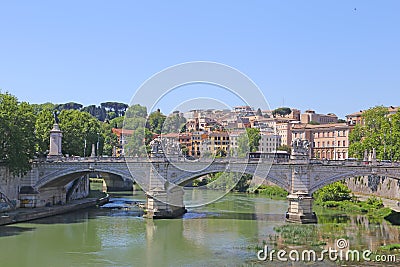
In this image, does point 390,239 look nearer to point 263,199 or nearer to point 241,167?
point 241,167

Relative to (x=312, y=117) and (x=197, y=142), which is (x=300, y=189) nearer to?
(x=197, y=142)

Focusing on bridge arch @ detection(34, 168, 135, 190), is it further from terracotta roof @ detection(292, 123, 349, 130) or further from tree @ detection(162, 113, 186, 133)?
terracotta roof @ detection(292, 123, 349, 130)

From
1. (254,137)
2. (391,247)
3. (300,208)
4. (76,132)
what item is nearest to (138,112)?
(254,137)

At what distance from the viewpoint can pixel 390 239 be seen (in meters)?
28.0

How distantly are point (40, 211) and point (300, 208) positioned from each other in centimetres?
1447

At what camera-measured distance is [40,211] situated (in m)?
33.9

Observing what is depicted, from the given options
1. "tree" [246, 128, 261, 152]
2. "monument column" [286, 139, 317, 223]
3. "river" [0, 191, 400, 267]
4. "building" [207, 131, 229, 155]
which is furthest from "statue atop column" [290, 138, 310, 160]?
"tree" [246, 128, 261, 152]

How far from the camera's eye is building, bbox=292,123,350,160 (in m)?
69.7

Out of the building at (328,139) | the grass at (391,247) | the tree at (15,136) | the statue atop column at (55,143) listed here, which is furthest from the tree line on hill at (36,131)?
the building at (328,139)

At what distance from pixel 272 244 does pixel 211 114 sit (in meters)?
24.2

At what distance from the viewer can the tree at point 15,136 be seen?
1268 inches

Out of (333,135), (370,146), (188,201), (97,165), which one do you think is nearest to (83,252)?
(97,165)
